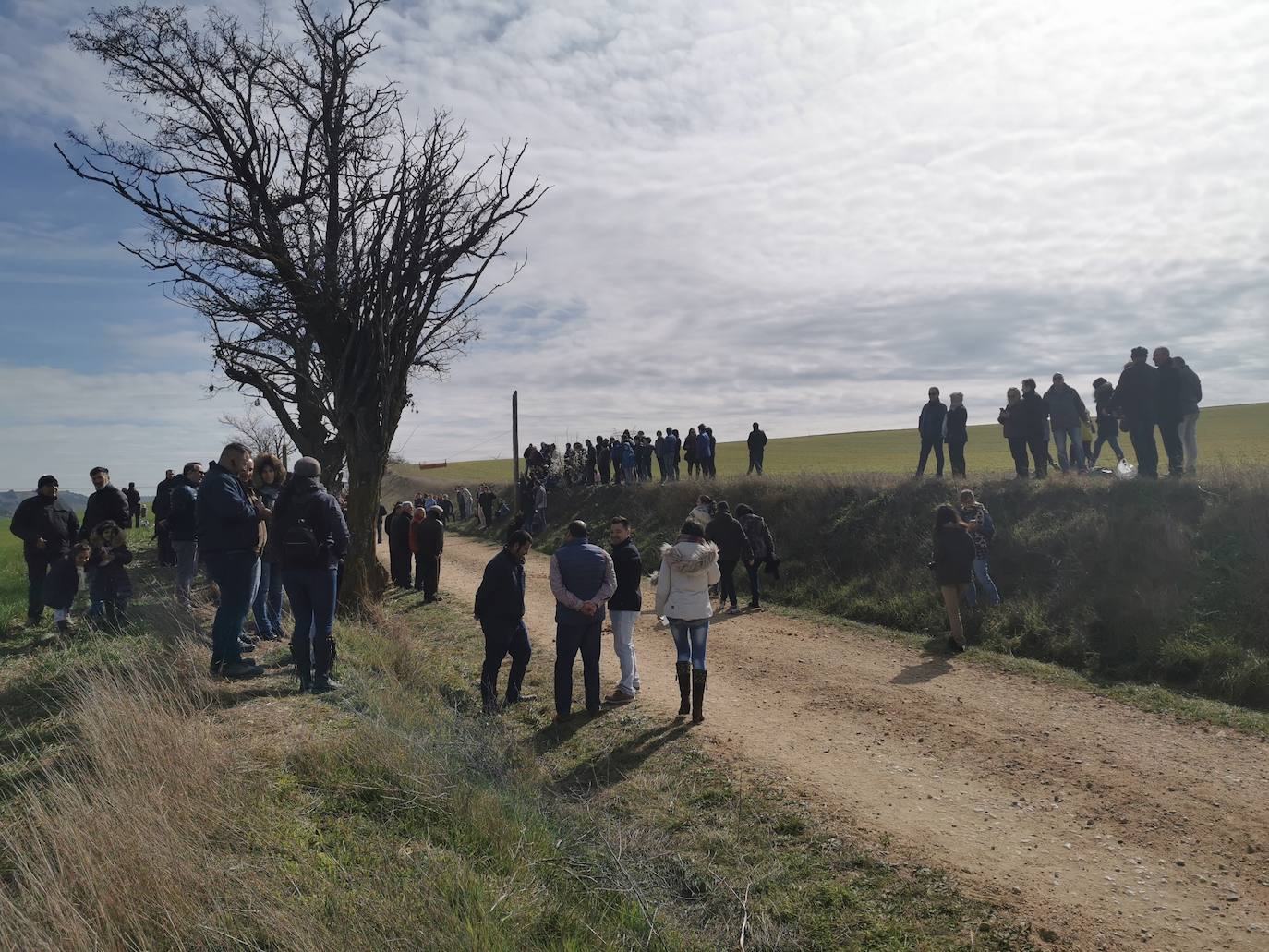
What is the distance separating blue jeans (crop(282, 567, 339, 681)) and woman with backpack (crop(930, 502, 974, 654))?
7590mm

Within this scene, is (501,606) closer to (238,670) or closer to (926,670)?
(238,670)

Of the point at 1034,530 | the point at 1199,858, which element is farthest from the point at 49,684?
the point at 1034,530

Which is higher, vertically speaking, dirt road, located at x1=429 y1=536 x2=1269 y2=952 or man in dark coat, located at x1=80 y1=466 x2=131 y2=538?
man in dark coat, located at x1=80 y1=466 x2=131 y2=538

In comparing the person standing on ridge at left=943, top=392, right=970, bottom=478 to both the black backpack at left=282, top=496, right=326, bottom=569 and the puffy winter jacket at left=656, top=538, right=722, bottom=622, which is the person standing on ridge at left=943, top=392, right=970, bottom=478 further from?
the black backpack at left=282, top=496, right=326, bottom=569

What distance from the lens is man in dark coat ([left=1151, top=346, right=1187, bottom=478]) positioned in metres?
12.2

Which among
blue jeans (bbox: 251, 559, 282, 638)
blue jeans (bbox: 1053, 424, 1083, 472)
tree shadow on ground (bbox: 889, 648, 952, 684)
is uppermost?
blue jeans (bbox: 1053, 424, 1083, 472)

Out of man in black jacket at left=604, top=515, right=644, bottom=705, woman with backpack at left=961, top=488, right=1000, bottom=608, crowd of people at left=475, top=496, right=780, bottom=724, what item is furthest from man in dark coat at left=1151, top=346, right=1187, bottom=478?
man in black jacket at left=604, top=515, right=644, bottom=705

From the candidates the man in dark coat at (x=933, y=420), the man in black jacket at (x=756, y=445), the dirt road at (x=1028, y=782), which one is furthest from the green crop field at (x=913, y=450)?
the dirt road at (x=1028, y=782)

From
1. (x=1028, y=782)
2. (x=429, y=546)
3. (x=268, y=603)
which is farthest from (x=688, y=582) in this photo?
A: (x=429, y=546)

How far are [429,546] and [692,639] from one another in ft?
29.8

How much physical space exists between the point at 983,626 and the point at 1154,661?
2191 millimetres

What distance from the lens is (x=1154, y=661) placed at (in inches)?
344

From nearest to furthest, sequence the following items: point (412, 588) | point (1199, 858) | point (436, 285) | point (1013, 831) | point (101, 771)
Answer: point (101, 771), point (1199, 858), point (1013, 831), point (436, 285), point (412, 588)

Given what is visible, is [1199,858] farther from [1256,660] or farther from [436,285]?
[436,285]
